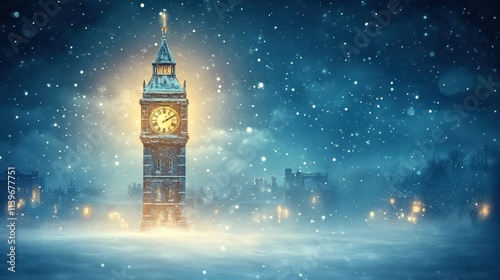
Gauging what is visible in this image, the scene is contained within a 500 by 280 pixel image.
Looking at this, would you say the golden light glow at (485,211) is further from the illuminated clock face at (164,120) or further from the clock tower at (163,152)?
the illuminated clock face at (164,120)

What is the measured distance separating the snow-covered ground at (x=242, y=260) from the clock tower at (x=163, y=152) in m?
11.5

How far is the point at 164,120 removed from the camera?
51.4 m

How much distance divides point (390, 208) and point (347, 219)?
33.6ft

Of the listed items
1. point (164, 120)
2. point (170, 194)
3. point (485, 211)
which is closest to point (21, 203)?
point (170, 194)

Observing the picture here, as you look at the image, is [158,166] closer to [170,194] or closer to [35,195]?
[170,194]

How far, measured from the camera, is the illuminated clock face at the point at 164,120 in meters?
51.2

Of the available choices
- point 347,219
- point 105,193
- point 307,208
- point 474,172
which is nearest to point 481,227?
point 474,172

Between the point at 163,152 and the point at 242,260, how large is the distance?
25472 mm

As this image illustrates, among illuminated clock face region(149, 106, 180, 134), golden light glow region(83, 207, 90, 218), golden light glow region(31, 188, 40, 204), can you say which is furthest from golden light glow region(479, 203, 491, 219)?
golden light glow region(31, 188, 40, 204)

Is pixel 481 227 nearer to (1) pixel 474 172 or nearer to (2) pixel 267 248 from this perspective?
(1) pixel 474 172

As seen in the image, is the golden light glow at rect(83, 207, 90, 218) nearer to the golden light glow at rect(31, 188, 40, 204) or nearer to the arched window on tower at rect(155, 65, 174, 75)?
the golden light glow at rect(31, 188, 40, 204)

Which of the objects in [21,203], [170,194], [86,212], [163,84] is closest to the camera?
[170,194]

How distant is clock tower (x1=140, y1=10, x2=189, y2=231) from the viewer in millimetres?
51156

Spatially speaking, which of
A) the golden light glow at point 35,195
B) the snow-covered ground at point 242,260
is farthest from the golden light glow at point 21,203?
the snow-covered ground at point 242,260
